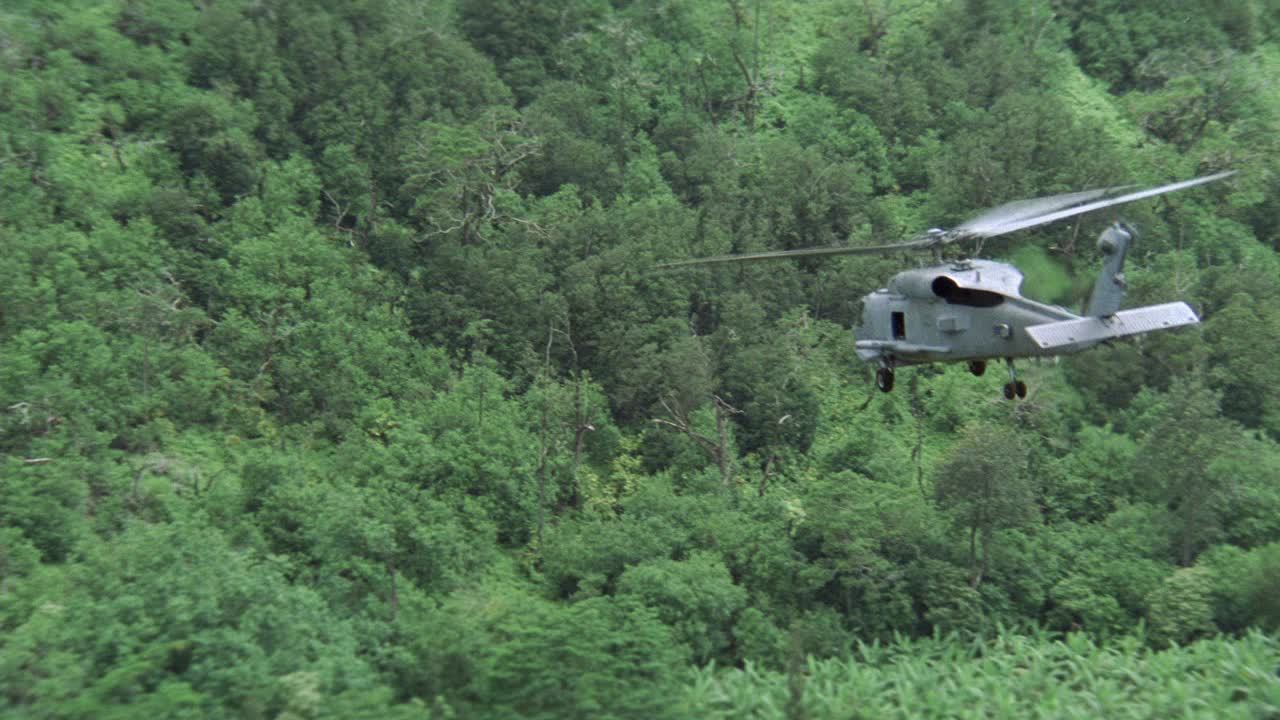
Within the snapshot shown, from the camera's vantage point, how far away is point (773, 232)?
38625 mm

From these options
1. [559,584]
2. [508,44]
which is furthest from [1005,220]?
[508,44]

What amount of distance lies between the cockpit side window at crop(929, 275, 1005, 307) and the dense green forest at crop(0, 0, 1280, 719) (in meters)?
6.27

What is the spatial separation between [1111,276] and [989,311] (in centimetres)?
204

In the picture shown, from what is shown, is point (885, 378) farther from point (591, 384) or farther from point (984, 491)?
point (591, 384)

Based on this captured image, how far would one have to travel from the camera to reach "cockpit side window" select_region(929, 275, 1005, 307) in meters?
19.6

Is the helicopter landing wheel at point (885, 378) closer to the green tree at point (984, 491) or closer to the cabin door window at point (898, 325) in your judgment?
the cabin door window at point (898, 325)

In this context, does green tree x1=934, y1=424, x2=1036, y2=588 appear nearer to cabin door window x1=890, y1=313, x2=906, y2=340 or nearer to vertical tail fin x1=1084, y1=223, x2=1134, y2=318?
cabin door window x1=890, y1=313, x2=906, y2=340

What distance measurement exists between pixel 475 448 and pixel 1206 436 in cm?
1799

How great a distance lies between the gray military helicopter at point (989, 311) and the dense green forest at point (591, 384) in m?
5.74

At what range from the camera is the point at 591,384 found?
112ft

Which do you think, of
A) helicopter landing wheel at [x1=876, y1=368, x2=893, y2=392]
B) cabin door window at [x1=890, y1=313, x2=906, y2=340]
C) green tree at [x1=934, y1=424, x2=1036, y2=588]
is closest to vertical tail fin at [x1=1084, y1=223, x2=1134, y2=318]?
cabin door window at [x1=890, y1=313, x2=906, y2=340]

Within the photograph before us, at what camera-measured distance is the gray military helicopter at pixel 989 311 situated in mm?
18266

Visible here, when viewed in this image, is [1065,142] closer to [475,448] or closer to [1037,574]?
[1037,574]

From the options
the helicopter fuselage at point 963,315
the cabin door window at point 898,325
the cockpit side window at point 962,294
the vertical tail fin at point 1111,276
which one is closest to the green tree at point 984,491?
the helicopter fuselage at point 963,315
